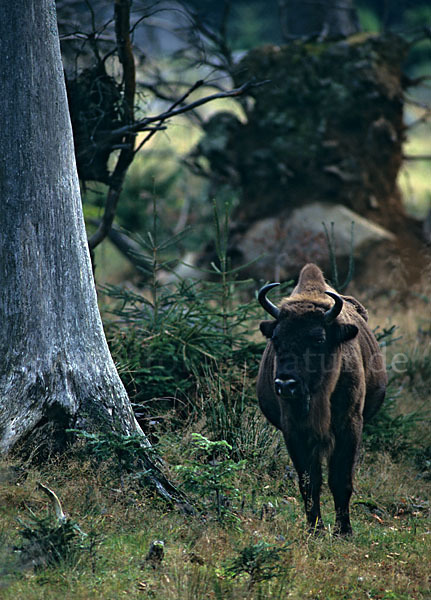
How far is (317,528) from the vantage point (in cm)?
618

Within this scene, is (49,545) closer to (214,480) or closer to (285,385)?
(214,480)

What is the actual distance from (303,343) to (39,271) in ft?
7.72

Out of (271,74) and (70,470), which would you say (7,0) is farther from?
(271,74)

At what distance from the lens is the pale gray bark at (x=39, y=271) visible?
5902 mm

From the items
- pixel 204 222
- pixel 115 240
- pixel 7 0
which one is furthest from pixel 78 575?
pixel 204 222

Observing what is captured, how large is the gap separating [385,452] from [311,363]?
9.17 feet

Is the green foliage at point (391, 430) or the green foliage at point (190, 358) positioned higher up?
the green foliage at point (190, 358)

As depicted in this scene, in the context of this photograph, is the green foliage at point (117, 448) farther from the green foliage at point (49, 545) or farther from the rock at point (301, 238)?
the rock at point (301, 238)

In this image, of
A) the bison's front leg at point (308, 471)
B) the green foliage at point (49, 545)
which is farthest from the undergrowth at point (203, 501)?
the bison's front leg at point (308, 471)

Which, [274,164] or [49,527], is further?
[274,164]

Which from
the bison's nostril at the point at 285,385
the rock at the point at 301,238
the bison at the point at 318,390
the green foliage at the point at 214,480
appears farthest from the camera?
the rock at the point at 301,238

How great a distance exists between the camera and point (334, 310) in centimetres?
620

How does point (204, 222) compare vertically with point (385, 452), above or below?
above

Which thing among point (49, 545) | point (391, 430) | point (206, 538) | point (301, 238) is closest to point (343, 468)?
point (206, 538)
